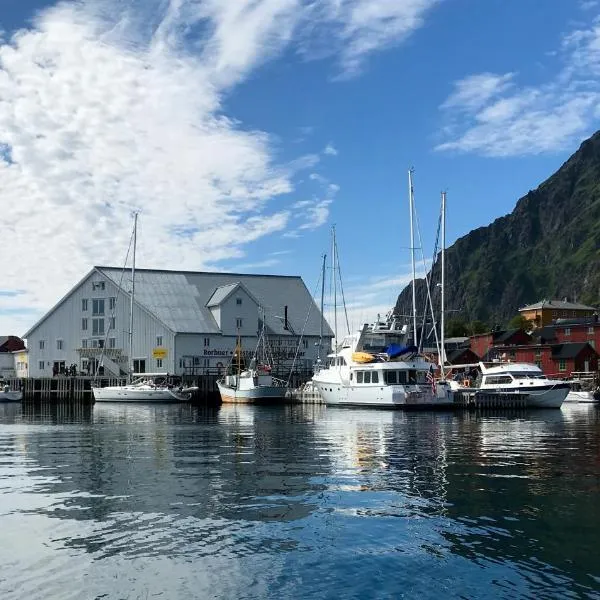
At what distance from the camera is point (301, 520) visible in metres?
16.5

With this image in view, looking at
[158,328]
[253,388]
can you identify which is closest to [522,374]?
[253,388]

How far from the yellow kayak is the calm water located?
89.8ft

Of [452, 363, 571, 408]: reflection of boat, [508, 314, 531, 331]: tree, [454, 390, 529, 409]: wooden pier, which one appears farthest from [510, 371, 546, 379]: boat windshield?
[508, 314, 531, 331]: tree

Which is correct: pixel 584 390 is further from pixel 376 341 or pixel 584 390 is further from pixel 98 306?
pixel 98 306

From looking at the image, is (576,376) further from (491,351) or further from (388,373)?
(388,373)

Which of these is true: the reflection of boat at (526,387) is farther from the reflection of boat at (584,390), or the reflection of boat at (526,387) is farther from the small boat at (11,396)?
the small boat at (11,396)

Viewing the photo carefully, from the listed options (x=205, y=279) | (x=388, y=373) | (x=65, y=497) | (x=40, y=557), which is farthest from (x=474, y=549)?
(x=205, y=279)

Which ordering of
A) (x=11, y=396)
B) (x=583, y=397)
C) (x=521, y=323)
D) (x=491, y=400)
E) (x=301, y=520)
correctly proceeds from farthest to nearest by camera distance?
1. (x=521, y=323)
2. (x=11, y=396)
3. (x=583, y=397)
4. (x=491, y=400)
5. (x=301, y=520)

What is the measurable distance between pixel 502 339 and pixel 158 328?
166ft

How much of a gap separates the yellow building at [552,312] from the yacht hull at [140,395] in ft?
325

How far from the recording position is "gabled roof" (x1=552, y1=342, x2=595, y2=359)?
9469 centimetres

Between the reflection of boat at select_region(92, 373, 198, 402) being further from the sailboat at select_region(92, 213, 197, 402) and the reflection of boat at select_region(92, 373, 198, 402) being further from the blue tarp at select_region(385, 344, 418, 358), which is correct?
the blue tarp at select_region(385, 344, 418, 358)

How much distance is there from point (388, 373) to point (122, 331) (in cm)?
4051

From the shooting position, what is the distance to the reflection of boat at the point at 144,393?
7269 centimetres
